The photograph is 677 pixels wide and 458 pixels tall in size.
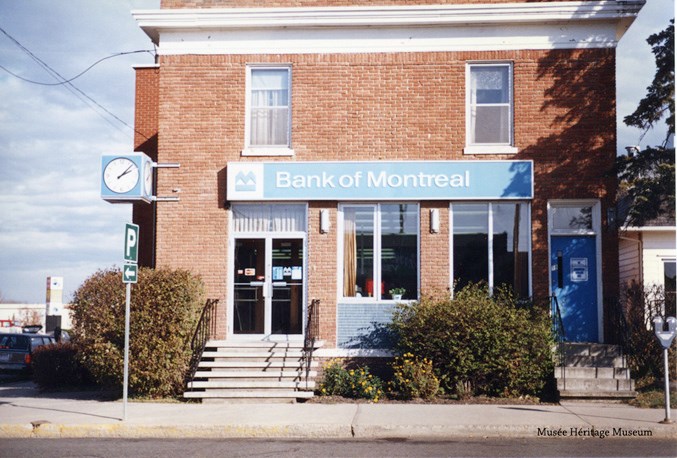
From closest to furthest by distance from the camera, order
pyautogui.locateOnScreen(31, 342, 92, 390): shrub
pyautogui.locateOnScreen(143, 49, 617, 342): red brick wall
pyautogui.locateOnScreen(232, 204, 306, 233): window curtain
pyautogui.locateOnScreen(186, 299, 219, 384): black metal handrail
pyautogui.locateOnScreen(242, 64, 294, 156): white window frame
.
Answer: pyautogui.locateOnScreen(186, 299, 219, 384): black metal handrail
pyautogui.locateOnScreen(143, 49, 617, 342): red brick wall
pyautogui.locateOnScreen(242, 64, 294, 156): white window frame
pyautogui.locateOnScreen(232, 204, 306, 233): window curtain
pyautogui.locateOnScreen(31, 342, 92, 390): shrub

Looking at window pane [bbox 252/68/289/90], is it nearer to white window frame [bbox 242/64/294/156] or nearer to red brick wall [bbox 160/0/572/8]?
white window frame [bbox 242/64/294/156]

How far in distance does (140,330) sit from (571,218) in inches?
367

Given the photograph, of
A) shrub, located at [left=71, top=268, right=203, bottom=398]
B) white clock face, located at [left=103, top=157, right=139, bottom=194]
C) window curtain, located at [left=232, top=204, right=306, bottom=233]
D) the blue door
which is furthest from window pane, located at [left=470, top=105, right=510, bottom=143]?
white clock face, located at [left=103, top=157, right=139, bottom=194]

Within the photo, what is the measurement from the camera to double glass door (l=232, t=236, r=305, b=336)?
659 inches

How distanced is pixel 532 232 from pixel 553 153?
176cm

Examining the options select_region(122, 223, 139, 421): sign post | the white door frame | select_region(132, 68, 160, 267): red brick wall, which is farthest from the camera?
select_region(132, 68, 160, 267): red brick wall

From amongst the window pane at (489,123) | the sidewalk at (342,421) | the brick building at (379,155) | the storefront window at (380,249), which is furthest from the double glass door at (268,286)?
the window pane at (489,123)

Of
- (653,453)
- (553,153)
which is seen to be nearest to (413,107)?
(553,153)

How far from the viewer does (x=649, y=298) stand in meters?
16.2

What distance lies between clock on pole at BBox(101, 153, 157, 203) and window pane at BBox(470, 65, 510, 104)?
7.39 meters

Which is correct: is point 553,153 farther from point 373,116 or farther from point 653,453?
point 653,453

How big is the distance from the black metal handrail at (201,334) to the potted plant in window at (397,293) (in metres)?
3.78

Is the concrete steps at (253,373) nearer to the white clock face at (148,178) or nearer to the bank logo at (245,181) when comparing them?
the bank logo at (245,181)

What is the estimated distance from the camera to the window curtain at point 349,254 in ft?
54.7
